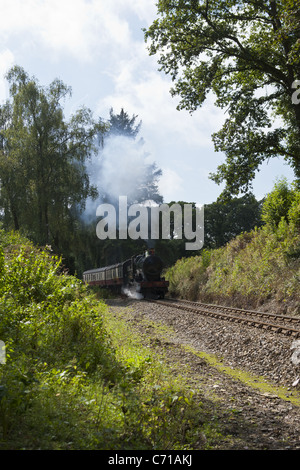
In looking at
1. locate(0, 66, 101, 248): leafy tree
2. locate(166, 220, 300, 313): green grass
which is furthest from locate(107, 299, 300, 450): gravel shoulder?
locate(0, 66, 101, 248): leafy tree

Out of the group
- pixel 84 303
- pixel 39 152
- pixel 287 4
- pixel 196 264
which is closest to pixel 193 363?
pixel 84 303

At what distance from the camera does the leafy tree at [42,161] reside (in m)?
23.8

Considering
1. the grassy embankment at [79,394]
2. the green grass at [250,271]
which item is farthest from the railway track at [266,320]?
the grassy embankment at [79,394]

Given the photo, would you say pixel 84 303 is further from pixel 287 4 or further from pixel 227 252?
pixel 227 252

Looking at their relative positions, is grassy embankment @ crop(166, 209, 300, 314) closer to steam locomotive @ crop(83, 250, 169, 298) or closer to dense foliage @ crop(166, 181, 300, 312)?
dense foliage @ crop(166, 181, 300, 312)

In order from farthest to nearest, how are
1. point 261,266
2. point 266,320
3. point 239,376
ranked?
point 261,266 → point 266,320 → point 239,376

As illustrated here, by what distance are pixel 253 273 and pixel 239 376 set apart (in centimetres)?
949

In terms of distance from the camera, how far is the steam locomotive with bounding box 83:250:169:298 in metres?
22.9

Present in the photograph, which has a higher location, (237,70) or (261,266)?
(237,70)

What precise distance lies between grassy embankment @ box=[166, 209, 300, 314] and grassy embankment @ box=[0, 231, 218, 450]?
784cm

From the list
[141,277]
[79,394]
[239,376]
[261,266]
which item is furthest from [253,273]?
[79,394]

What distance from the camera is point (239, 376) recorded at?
24.6 ft

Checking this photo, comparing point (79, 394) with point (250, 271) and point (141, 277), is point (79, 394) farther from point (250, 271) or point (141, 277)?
point (141, 277)
